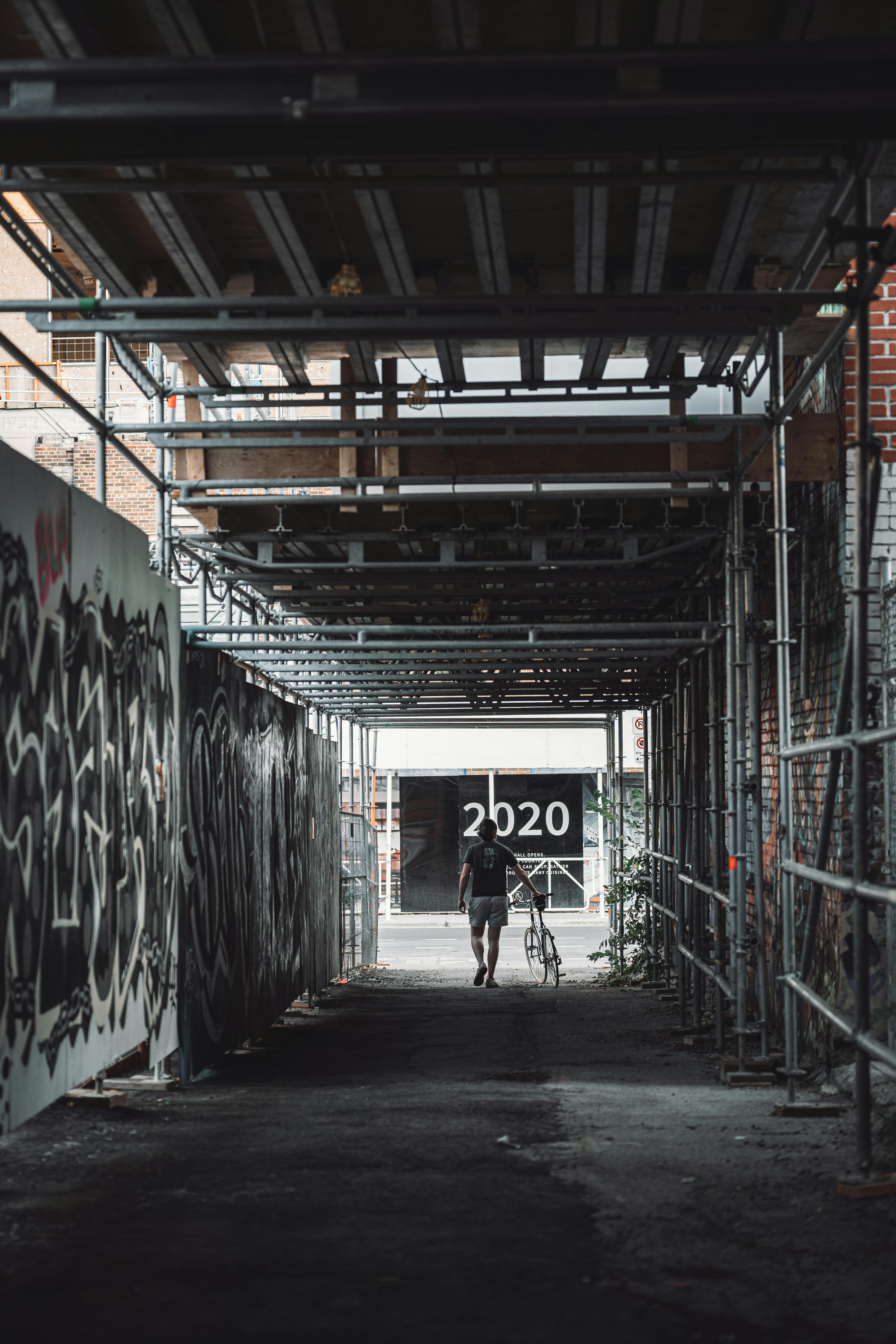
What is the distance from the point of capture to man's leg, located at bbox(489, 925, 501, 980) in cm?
1630

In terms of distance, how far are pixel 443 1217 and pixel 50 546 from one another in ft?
10.4

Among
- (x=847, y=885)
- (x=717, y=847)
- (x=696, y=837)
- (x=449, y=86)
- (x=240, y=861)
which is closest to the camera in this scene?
(x=449, y=86)

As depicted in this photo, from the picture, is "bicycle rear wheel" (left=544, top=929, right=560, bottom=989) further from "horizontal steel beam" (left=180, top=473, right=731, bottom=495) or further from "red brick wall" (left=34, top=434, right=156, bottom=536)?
"red brick wall" (left=34, top=434, right=156, bottom=536)

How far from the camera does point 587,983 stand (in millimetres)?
17219

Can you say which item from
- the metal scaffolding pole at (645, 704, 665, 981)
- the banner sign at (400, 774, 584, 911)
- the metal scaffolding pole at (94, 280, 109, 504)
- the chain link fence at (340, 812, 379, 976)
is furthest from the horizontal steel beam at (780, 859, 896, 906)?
the banner sign at (400, 774, 584, 911)

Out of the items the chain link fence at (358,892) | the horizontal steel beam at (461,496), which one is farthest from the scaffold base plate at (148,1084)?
the chain link fence at (358,892)

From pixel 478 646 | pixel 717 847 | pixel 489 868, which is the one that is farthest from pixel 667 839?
pixel 717 847

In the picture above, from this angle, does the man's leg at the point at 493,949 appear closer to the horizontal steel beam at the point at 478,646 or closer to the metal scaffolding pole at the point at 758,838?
the horizontal steel beam at the point at 478,646

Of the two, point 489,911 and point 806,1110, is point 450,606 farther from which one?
point 806,1110

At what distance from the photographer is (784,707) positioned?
22.6 ft

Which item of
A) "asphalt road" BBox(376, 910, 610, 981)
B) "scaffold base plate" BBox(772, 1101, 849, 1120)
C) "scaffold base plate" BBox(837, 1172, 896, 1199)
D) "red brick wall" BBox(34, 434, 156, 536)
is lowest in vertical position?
"asphalt road" BBox(376, 910, 610, 981)

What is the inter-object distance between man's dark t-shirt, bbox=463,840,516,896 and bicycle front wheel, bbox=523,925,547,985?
4.12 feet

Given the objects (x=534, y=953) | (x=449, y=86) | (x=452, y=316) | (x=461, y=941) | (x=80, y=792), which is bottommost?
(x=461, y=941)

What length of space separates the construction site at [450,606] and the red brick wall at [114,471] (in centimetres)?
1473
